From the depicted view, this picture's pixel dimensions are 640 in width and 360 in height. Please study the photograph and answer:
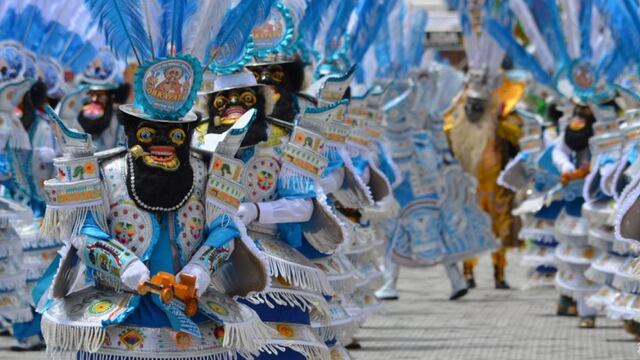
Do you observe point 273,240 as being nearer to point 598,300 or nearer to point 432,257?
point 598,300

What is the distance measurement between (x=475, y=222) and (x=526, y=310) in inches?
58.1

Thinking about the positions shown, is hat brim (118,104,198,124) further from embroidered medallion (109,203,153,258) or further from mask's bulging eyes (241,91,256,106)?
mask's bulging eyes (241,91,256,106)

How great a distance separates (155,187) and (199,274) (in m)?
0.44

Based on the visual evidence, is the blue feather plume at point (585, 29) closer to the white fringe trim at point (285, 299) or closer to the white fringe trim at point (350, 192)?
the white fringe trim at point (350, 192)

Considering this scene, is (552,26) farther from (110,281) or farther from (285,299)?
(110,281)

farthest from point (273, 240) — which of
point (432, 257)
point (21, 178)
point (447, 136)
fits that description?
point (447, 136)

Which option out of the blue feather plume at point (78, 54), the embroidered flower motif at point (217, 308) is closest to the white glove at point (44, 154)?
the blue feather plume at point (78, 54)

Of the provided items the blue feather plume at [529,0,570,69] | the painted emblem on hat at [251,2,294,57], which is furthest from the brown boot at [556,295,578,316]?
the painted emblem on hat at [251,2,294,57]

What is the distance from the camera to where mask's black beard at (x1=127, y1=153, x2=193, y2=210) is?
785cm

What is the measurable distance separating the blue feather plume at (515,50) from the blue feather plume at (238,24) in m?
8.50

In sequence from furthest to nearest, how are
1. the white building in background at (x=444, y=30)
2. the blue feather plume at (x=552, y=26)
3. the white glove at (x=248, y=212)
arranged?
the white building in background at (x=444, y=30)
the blue feather plume at (x=552, y=26)
the white glove at (x=248, y=212)

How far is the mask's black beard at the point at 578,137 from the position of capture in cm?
1571

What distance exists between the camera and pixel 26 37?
14391mm

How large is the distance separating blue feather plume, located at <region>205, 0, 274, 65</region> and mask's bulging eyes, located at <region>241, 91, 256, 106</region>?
0.62 metres
